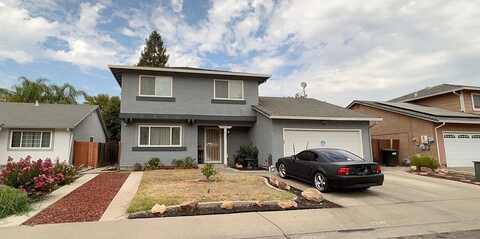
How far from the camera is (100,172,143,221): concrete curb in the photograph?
19.7 ft

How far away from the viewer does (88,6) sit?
12.7 meters

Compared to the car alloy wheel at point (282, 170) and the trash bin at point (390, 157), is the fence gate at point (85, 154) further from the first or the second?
the trash bin at point (390, 157)

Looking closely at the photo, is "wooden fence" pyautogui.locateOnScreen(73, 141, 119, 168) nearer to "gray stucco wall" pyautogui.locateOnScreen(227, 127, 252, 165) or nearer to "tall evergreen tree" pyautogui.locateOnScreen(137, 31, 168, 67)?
"gray stucco wall" pyautogui.locateOnScreen(227, 127, 252, 165)

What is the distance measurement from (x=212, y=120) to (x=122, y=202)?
882 cm

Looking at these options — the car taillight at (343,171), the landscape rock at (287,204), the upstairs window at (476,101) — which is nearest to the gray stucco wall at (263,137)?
the car taillight at (343,171)

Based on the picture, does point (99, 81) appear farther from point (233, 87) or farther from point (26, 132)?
point (233, 87)

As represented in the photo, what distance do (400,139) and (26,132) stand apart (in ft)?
78.5

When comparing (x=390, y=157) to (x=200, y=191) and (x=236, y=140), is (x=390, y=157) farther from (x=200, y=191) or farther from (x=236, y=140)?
(x=200, y=191)

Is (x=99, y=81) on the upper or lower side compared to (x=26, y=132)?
upper

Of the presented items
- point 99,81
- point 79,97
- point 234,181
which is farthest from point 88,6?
point 79,97

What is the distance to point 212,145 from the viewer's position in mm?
16719

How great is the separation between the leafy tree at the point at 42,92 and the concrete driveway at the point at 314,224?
3142 centimetres

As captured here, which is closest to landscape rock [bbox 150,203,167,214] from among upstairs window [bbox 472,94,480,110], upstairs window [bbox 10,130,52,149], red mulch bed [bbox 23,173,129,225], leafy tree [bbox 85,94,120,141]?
red mulch bed [bbox 23,173,129,225]

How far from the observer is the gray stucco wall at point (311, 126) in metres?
14.2
